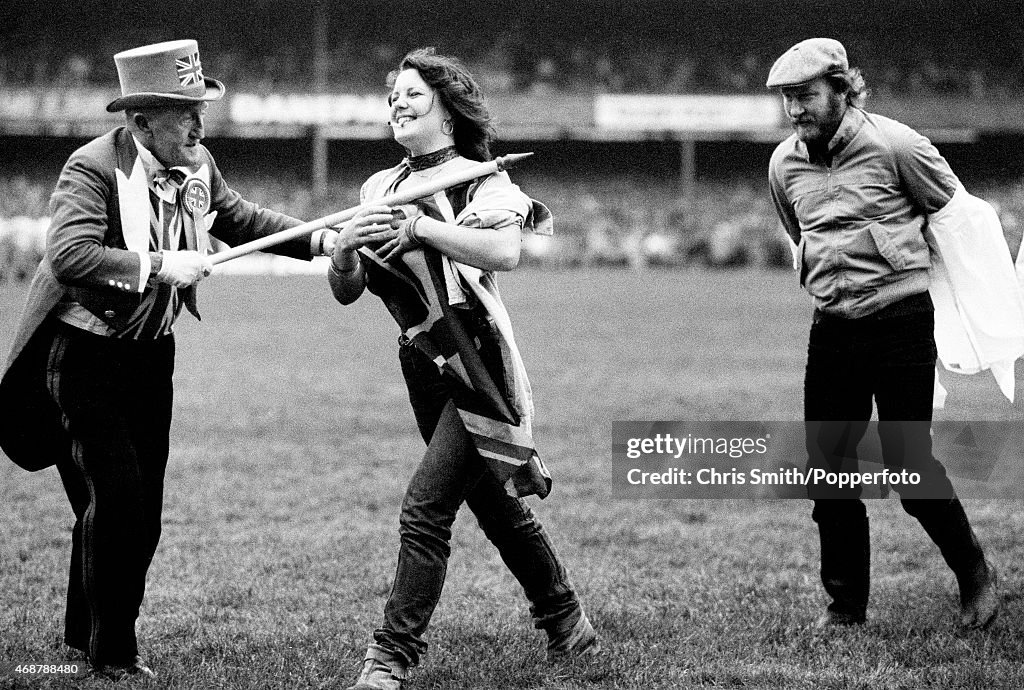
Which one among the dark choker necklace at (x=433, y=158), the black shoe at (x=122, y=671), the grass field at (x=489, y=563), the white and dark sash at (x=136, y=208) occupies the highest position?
the dark choker necklace at (x=433, y=158)

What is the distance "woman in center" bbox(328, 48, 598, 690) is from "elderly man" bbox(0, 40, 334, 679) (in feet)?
1.79

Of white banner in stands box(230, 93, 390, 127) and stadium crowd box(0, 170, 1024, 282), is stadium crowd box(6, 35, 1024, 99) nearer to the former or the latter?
white banner in stands box(230, 93, 390, 127)

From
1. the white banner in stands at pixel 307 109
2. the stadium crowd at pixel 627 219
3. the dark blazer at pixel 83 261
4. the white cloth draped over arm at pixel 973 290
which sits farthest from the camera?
the white banner in stands at pixel 307 109

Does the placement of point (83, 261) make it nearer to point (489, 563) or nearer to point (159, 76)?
point (159, 76)

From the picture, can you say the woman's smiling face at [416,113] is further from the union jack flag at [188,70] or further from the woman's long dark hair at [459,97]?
the union jack flag at [188,70]

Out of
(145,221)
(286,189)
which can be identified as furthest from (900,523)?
(286,189)

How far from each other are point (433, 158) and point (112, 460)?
1.35 metres

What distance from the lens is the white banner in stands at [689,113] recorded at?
1395 inches

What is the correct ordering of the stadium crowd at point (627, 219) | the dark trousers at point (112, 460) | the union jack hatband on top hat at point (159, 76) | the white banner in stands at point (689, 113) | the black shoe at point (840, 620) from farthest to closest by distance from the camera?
the white banner in stands at point (689, 113), the stadium crowd at point (627, 219), the black shoe at point (840, 620), the dark trousers at point (112, 460), the union jack hatband on top hat at point (159, 76)

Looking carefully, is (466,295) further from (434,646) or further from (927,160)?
(927,160)

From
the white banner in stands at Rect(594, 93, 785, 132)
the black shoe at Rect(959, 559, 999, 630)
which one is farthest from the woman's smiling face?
the white banner in stands at Rect(594, 93, 785, 132)

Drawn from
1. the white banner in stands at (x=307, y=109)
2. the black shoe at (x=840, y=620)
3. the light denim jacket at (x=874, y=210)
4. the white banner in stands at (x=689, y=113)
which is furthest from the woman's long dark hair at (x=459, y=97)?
the white banner in stands at (x=689, y=113)

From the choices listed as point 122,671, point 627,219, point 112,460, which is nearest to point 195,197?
point 112,460

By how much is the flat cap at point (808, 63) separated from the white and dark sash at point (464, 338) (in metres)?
1.17
